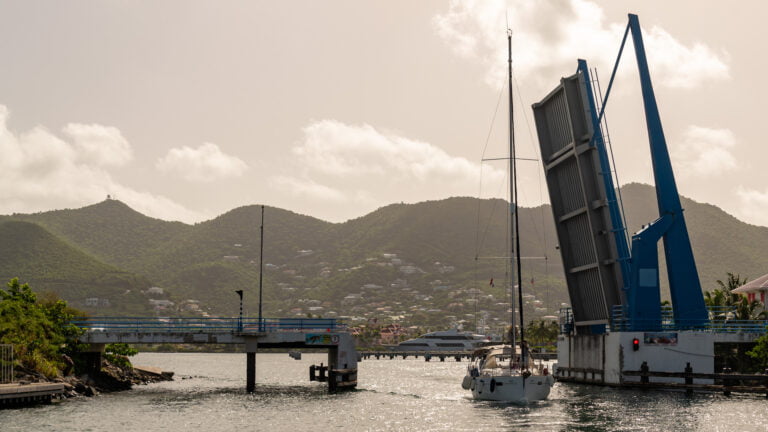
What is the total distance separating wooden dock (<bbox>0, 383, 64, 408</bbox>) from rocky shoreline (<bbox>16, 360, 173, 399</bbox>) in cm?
131

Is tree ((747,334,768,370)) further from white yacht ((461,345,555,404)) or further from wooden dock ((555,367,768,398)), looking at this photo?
white yacht ((461,345,555,404))

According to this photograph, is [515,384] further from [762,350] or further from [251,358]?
[251,358]

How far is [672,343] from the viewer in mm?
53094

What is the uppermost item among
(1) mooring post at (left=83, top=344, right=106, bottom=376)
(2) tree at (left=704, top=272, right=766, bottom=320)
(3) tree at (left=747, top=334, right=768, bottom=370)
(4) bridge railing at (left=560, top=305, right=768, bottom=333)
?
(2) tree at (left=704, top=272, right=766, bottom=320)

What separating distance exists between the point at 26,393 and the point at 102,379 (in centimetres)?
1584

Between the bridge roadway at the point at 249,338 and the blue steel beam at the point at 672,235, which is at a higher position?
the blue steel beam at the point at 672,235

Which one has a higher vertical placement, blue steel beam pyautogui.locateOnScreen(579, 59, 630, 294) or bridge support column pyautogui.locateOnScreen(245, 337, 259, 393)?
blue steel beam pyautogui.locateOnScreen(579, 59, 630, 294)

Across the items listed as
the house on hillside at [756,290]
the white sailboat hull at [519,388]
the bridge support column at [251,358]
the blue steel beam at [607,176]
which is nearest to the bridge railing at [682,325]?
the blue steel beam at [607,176]

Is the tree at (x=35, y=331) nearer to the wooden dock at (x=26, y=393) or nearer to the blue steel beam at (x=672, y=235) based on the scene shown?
the wooden dock at (x=26, y=393)

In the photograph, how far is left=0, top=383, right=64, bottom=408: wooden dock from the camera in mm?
40906

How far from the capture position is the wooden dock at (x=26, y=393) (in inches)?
1610

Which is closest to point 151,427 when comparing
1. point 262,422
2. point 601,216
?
point 262,422

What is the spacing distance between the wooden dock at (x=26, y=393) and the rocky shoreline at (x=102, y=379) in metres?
1.31

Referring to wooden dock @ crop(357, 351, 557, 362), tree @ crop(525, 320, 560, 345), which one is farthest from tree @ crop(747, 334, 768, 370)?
tree @ crop(525, 320, 560, 345)
